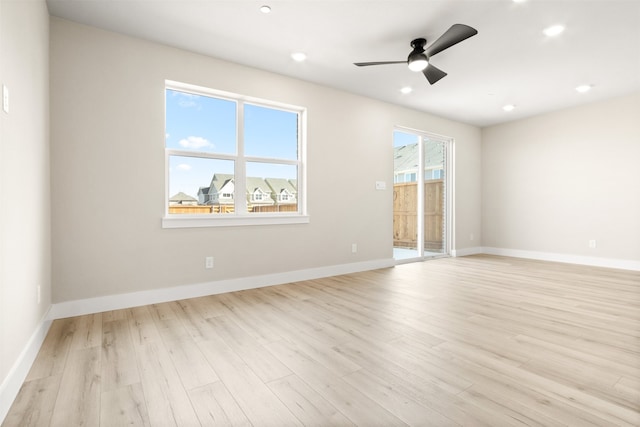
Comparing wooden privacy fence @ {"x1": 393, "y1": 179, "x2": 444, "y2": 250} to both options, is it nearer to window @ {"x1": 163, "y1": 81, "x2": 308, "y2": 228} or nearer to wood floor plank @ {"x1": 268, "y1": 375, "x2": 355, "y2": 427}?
window @ {"x1": 163, "y1": 81, "x2": 308, "y2": 228}

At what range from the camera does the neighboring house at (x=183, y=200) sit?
11.1ft

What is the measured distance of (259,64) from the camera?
3.73m

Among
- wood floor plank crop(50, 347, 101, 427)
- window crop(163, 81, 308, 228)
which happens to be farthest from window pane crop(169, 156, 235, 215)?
wood floor plank crop(50, 347, 101, 427)

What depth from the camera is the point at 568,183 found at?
5496 millimetres

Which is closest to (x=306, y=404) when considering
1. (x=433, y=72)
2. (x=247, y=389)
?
(x=247, y=389)

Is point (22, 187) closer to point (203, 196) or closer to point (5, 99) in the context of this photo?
point (5, 99)

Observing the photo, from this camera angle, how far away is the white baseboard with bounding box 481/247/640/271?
4867mm

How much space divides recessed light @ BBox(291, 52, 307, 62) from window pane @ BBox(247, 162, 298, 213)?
1.29 metres

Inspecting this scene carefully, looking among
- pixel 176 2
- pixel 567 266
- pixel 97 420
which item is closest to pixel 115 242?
pixel 97 420

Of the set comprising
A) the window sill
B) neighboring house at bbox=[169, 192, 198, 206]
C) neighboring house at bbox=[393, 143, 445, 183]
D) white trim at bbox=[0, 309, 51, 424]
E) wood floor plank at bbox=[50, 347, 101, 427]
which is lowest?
wood floor plank at bbox=[50, 347, 101, 427]

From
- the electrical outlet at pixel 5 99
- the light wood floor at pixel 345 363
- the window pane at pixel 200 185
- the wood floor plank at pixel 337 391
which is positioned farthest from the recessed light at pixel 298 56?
the wood floor plank at pixel 337 391

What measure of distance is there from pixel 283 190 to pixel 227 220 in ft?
2.93

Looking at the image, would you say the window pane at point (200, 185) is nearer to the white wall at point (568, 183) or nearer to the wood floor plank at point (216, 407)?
the wood floor plank at point (216, 407)

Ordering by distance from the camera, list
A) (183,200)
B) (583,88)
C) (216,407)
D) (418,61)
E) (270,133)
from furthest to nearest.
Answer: (583,88)
(270,133)
(183,200)
(418,61)
(216,407)
